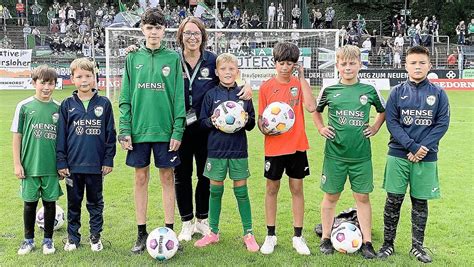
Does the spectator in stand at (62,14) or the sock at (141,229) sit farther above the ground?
the spectator in stand at (62,14)

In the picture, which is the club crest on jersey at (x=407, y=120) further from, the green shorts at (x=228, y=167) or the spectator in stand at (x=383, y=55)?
the spectator in stand at (x=383, y=55)

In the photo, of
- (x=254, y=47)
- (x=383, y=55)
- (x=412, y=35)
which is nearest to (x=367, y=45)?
(x=383, y=55)

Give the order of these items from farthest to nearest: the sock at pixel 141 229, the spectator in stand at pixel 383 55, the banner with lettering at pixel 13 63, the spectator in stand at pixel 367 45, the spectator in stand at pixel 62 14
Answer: the spectator in stand at pixel 62 14 → the spectator in stand at pixel 367 45 → the spectator in stand at pixel 383 55 → the banner with lettering at pixel 13 63 → the sock at pixel 141 229

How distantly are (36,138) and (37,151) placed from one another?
0.37 feet

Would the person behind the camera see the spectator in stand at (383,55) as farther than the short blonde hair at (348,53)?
Yes

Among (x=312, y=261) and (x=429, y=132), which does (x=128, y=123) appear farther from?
(x=429, y=132)

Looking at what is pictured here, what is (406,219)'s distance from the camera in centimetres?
526

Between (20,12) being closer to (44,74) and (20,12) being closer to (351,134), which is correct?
(44,74)

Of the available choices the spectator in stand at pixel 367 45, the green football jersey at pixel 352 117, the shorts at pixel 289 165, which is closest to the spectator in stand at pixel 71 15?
the spectator in stand at pixel 367 45

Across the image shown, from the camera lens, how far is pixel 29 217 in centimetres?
427

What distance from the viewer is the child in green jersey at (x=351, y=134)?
4.16 meters

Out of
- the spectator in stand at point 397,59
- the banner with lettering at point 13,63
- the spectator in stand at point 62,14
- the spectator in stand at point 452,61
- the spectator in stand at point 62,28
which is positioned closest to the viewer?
the banner with lettering at point 13,63

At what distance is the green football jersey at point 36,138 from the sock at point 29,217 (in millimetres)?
286

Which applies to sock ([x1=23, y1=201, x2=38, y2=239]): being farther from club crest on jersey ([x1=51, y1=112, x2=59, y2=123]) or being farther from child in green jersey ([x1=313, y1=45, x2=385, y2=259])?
child in green jersey ([x1=313, y1=45, x2=385, y2=259])
